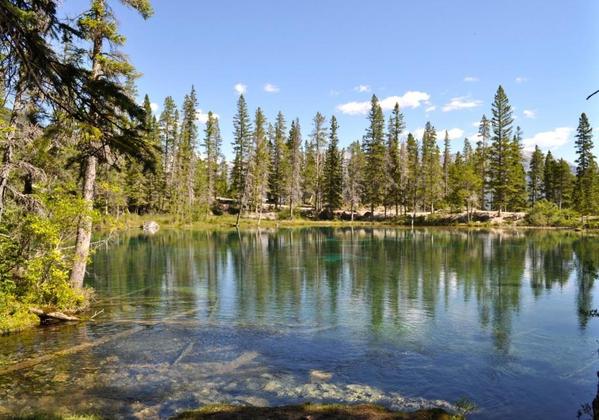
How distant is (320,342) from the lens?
48.4 ft

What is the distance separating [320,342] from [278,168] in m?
80.4

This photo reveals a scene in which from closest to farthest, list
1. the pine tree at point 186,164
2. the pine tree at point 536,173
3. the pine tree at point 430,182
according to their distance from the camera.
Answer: the pine tree at point 186,164
the pine tree at point 430,182
the pine tree at point 536,173

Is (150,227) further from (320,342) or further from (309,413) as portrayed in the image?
(309,413)

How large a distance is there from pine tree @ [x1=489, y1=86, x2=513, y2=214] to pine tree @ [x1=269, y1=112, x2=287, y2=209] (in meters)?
38.8

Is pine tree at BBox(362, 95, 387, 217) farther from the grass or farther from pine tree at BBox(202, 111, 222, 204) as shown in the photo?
the grass

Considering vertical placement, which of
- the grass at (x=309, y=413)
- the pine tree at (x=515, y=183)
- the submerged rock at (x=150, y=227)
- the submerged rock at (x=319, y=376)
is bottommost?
the submerged rock at (x=319, y=376)

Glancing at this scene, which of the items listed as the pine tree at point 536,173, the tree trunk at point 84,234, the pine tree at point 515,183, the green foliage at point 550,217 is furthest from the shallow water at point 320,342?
the pine tree at point 536,173

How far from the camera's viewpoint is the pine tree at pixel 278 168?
9225cm

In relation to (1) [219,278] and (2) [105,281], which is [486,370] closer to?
(1) [219,278]

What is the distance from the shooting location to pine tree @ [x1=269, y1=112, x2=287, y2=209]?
92250mm

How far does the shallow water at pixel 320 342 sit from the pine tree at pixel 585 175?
4675 centimetres

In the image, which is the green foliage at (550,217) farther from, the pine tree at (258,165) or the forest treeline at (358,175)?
the pine tree at (258,165)

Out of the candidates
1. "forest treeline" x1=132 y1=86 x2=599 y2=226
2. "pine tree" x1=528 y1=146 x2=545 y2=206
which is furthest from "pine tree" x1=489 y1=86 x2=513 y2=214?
"pine tree" x1=528 y1=146 x2=545 y2=206

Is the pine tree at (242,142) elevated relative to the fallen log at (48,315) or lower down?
elevated
